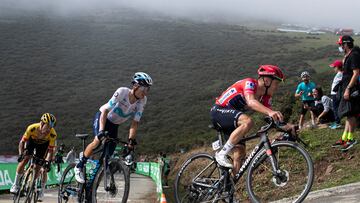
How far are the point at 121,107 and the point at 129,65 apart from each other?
7121 cm

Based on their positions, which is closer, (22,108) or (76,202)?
(76,202)

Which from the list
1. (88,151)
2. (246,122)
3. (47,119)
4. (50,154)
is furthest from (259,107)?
(50,154)

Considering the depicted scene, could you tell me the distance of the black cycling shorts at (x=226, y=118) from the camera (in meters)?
6.69

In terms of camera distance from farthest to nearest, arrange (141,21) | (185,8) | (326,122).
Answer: (185,8) < (141,21) < (326,122)

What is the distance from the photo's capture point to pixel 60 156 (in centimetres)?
2820

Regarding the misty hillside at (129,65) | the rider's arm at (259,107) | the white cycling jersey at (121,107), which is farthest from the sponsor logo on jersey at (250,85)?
the misty hillside at (129,65)

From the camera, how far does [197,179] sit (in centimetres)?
718

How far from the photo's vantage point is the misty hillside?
54.1 meters

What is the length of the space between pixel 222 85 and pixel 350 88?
56.1 meters

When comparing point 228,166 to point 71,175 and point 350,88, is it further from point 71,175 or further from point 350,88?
point 350,88

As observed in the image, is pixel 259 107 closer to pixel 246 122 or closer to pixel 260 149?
pixel 246 122

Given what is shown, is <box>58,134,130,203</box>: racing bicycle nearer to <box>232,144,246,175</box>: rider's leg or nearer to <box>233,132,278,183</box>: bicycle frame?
<box>232,144,246,175</box>: rider's leg

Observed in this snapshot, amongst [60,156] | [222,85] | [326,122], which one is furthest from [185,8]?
[326,122]

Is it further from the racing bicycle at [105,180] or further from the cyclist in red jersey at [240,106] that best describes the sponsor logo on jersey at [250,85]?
the racing bicycle at [105,180]
